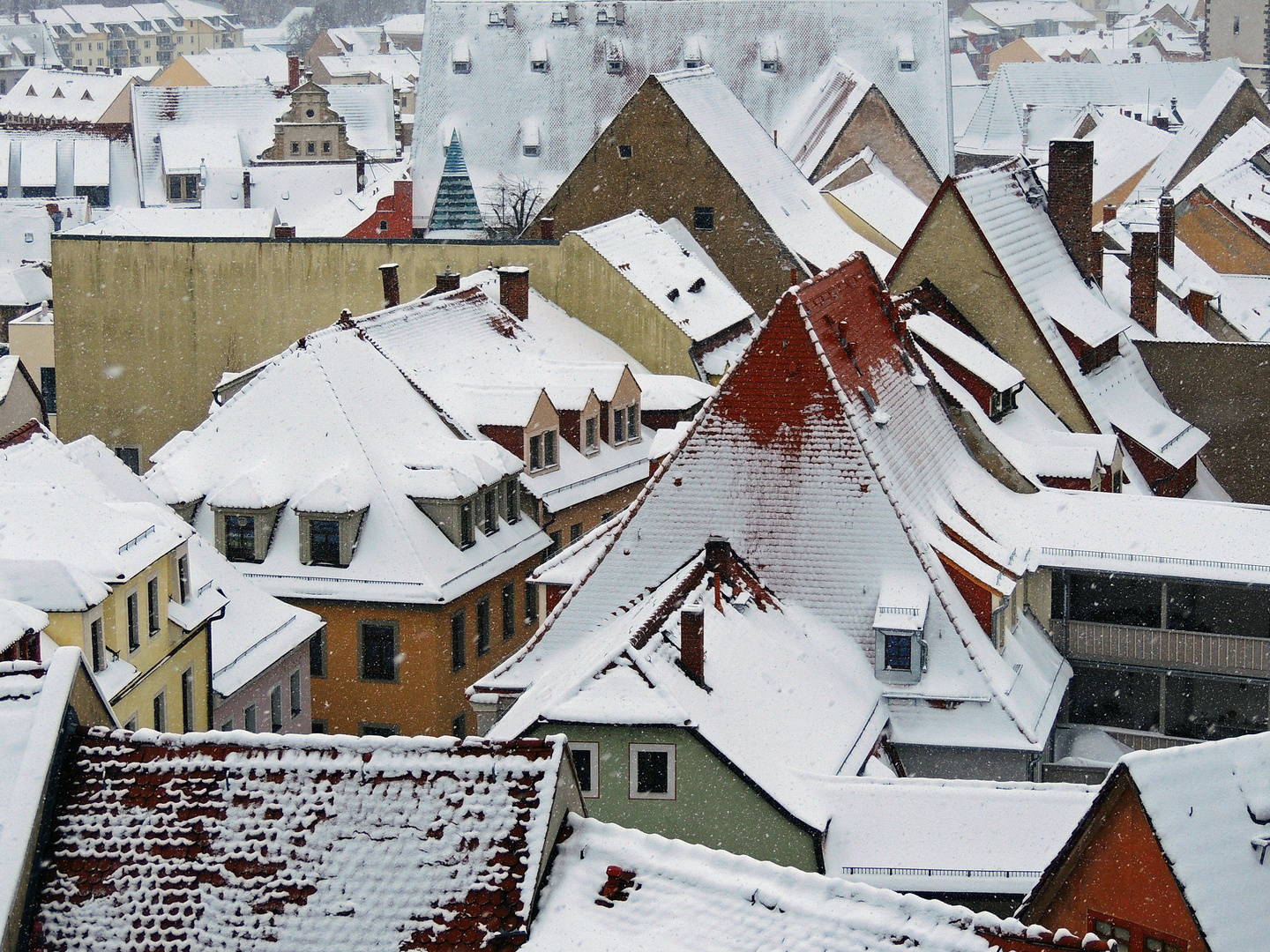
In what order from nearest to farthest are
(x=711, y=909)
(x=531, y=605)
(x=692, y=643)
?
(x=711, y=909) → (x=692, y=643) → (x=531, y=605)

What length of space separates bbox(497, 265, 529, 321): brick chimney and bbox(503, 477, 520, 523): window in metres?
8.47

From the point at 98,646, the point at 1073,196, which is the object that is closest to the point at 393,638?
the point at 98,646

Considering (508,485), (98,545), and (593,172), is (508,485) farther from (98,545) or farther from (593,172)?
(593,172)

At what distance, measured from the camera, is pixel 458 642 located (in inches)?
1560

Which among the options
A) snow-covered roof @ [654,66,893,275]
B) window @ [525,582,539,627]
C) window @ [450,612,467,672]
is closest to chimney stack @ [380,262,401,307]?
window @ [525,582,539,627]

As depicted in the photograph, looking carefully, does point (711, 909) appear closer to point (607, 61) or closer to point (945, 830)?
point (945, 830)

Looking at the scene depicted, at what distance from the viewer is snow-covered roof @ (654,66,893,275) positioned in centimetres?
5897

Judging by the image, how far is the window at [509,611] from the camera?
137 feet

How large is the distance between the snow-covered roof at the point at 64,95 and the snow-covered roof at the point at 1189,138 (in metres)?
98.0

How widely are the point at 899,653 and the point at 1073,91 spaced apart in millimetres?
95473

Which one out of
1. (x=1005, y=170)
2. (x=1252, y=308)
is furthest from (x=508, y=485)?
(x=1252, y=308)

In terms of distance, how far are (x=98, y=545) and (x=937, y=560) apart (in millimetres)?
11874

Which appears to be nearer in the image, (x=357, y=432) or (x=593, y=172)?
(x=357, y=432)

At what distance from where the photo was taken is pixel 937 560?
2941 cm
